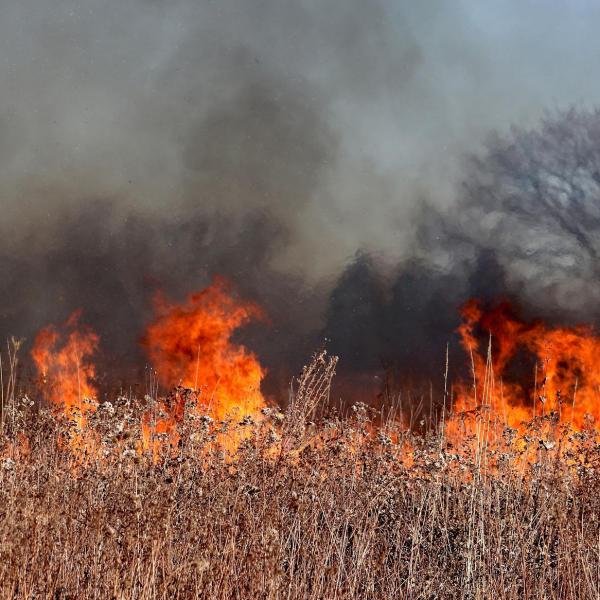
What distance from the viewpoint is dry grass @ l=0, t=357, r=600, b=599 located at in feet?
11.8

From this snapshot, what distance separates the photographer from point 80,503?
4.56 metres

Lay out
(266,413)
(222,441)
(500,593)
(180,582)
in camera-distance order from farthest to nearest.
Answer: (222,441)
(266,413)
(500,593)
(180,582)

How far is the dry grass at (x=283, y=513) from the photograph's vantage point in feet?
11.8

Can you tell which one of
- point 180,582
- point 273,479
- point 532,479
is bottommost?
point 180,582

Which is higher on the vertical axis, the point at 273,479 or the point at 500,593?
the point at 273,479

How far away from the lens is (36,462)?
5504 mm

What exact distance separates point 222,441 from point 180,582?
2481 millimetres

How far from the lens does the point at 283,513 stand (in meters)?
5.17

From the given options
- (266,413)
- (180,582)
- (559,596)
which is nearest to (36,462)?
(266,413)

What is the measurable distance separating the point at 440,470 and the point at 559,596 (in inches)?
64.1

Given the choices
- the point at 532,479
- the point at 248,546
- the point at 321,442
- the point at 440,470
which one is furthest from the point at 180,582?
the point at 532,479

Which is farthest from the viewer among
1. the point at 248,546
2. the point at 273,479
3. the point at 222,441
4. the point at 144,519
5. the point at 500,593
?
the point at 222,441

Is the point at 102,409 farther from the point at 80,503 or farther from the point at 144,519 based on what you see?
the point at 144,519

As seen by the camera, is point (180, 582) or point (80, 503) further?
point (80, 503)
